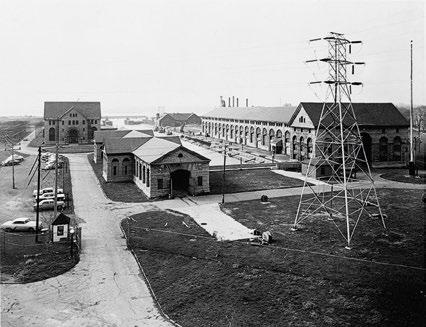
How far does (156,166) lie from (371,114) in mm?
42156

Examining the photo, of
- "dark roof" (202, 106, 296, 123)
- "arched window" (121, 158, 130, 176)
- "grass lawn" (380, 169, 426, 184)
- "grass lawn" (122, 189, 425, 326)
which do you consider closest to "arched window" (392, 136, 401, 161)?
"grass lawn" (380, 169, 426, 184)

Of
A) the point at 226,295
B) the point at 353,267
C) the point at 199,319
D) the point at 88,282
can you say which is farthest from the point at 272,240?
the point at 88,282

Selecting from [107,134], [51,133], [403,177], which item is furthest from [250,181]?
[51,133]

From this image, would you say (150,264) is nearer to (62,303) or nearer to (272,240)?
(62,303)

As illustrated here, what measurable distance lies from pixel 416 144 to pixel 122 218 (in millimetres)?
55701

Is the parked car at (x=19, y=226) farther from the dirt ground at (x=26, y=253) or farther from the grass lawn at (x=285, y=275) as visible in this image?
the grass lawn at (x=285, y=275)

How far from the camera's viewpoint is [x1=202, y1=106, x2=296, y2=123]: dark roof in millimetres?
78188

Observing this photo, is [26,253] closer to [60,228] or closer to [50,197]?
[60,228]

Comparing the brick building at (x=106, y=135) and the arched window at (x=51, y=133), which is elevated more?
the arched window at (x=51, y=133)

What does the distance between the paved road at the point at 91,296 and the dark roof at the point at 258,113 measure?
2134 inches

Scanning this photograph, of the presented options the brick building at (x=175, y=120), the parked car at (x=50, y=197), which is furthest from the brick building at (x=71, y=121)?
the brick building at (x=175, y=120)

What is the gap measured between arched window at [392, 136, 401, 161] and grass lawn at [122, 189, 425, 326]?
36060 mm

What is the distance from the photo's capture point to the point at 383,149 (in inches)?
2616

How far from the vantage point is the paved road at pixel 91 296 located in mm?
18859
